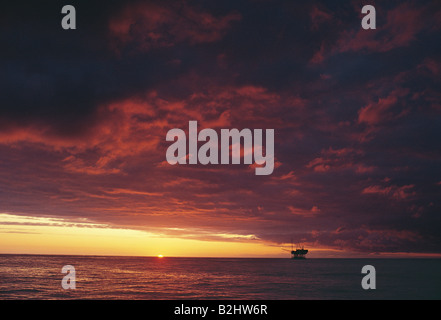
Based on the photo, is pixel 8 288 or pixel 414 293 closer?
pixel 8 288
